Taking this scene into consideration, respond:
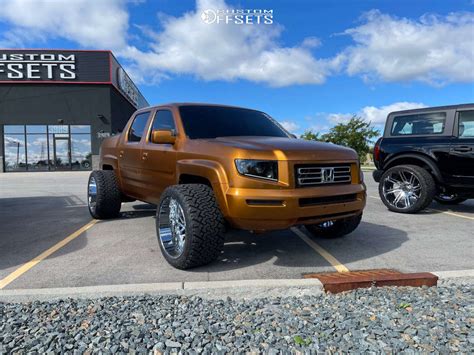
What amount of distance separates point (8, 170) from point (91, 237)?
81.9ft

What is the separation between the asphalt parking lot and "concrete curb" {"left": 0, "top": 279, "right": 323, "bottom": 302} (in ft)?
0.82

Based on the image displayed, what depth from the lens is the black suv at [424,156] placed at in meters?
6.70

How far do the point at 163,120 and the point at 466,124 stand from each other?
5480mm

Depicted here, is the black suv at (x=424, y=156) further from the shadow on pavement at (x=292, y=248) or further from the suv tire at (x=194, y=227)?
the suv tire at (x=194, y=227)

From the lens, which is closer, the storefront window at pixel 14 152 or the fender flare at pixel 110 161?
the fender flare at pixel 110 161

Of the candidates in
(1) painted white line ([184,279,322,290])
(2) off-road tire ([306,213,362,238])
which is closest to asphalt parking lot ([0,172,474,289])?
(2) off-road tire ([306,213,362,238])

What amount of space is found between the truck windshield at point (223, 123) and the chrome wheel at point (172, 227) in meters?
0.89

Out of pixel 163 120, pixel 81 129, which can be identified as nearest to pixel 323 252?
pixel 163 120

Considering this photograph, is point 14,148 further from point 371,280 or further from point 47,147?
point 371,280

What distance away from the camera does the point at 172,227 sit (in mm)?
4070

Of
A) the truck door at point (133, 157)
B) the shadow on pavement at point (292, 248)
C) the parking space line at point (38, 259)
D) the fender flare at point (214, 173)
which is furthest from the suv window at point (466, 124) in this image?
the parking space line at point (38, 259)

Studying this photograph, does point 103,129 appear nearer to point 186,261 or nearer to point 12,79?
point 12,79

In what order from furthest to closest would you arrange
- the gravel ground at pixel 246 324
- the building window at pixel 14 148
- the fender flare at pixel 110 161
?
1. the building window at pixel 14 148
2. the fender flare at pixel 110 161
3. the gravel ground at pixel 246 324

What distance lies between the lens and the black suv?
670 cm
